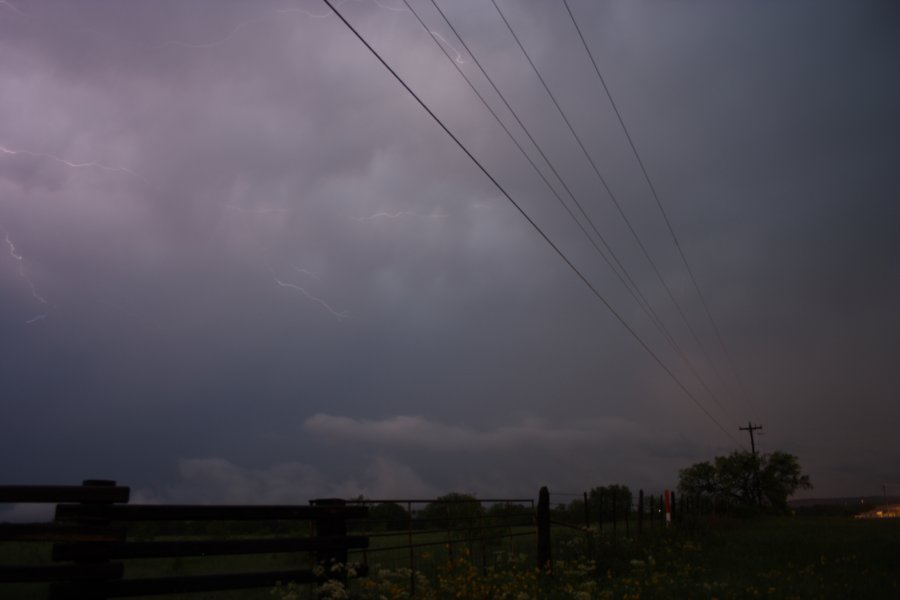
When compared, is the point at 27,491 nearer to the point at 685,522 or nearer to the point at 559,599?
the point at 559,599

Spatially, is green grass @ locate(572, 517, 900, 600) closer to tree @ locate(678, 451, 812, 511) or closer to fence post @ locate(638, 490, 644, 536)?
fence post @ locate(638, 490, 644, 536)

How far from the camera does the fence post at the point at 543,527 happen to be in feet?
44.0

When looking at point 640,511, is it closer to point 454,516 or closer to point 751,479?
point 454,516

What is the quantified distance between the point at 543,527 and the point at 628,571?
1.87 metres

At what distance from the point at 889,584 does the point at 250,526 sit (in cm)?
1432

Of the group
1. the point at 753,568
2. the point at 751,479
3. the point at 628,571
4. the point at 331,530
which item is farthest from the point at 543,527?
the point at 751,479

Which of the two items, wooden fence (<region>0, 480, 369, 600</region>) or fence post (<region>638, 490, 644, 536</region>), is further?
fence post (<region>638, 490, 644, 536</region>)

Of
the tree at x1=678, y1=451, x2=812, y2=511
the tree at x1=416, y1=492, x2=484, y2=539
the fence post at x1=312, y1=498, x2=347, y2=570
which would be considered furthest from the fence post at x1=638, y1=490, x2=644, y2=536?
the tree at x1=678, y1=451, x2=812, y2=511

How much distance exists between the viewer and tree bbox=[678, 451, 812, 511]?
225 feet

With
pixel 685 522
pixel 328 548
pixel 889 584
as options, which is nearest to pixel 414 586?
pixel 328 548

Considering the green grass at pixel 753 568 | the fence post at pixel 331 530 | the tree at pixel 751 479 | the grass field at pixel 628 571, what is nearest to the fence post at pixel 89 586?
the grass field at pixel 628 571

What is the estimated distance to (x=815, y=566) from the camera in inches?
576

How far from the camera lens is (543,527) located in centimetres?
1370

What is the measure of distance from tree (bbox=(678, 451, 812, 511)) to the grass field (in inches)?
2083
